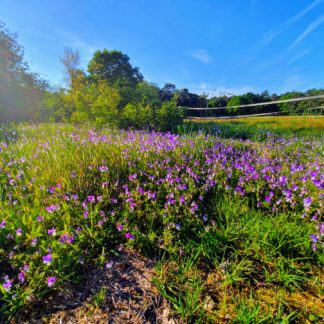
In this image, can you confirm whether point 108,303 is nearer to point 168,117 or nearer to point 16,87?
point 168,117

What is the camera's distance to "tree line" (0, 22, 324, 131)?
6.88 metres

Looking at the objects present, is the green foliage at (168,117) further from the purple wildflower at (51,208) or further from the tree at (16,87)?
the tree at (16,87)

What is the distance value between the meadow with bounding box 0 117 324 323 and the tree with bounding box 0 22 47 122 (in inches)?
510

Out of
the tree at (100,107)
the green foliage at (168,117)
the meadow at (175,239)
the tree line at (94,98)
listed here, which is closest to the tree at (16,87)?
the tree line at (94,98)

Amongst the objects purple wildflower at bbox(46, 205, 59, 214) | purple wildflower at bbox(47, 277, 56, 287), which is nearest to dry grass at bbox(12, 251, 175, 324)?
purple wildflower at bbox(47, 277, 56, 287)

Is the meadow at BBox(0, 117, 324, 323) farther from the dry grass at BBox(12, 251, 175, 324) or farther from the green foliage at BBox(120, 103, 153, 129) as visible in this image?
the green foliage at BBox(120, 103, 153, 129)

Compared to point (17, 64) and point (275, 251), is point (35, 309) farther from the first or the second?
point (17, 64)

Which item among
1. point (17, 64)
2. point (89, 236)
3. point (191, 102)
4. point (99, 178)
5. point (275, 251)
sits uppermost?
point (17, 64)

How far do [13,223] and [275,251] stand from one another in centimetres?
220

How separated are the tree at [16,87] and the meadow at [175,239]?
12943 millimetres

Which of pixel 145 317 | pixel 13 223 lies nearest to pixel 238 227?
pixel 145 317

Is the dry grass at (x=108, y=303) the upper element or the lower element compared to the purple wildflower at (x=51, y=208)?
lower

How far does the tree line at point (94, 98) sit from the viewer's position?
6.88m

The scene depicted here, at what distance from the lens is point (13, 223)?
1.66m
